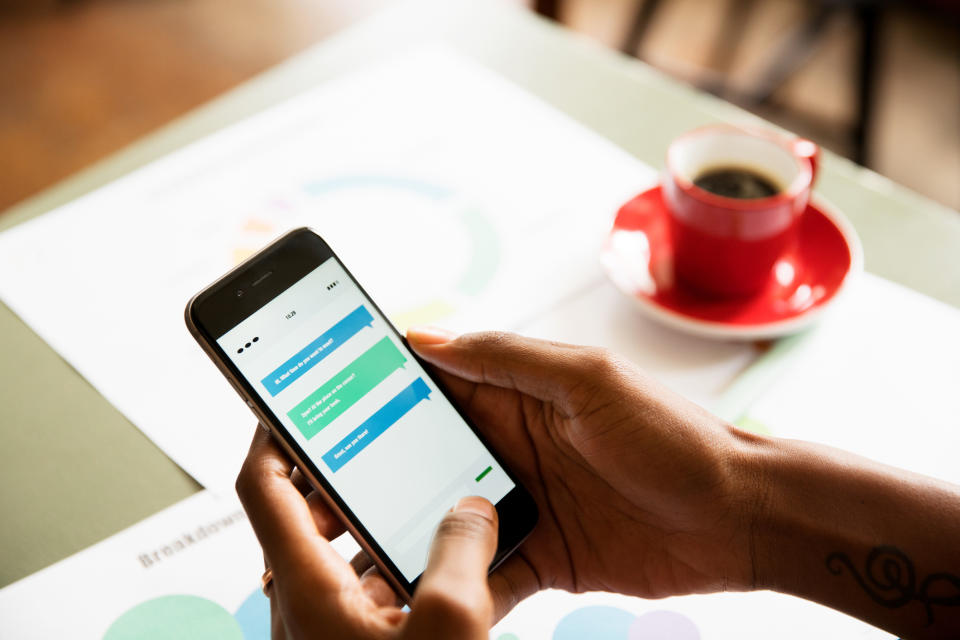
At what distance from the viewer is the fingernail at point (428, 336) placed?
617 mm

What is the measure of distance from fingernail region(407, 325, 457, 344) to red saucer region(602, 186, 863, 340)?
0.19 m

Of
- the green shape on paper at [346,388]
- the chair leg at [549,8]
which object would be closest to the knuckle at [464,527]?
the green shape on paper at [346,388]

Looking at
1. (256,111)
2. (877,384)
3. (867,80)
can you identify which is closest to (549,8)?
(867,80)

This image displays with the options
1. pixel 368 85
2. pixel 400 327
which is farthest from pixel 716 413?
pixel 368 85

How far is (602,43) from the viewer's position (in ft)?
6.96

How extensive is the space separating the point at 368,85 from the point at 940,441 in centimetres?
73

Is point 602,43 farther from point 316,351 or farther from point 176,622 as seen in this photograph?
point 176,622

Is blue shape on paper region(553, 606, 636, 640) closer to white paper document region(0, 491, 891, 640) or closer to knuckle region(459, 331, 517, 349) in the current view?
white paper document region(0, 491, 891, 640)

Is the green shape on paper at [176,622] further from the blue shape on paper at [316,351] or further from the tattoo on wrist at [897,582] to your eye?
the tattoo on wrist at [897,582]

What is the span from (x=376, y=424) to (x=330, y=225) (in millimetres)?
308

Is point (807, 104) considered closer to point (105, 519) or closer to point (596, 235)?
point (596, 235)

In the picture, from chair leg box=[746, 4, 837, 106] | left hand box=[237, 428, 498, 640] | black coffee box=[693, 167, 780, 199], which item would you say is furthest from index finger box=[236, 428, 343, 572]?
chair leg box=[746, 4, 837, 106]

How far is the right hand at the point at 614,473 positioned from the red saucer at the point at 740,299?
0.44 feet

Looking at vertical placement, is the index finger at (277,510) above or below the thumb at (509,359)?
above
